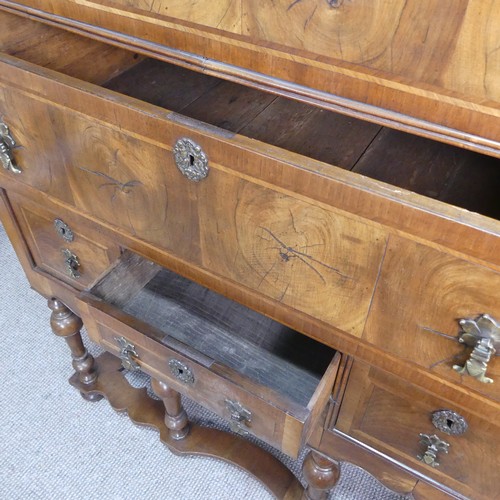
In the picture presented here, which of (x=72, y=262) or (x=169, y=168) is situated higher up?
(x=169, y=168)

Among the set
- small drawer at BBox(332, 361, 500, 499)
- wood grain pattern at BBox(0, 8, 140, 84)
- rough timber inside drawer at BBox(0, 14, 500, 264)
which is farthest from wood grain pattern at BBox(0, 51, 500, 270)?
small drawer at BBox(332, 361, 500, 499)

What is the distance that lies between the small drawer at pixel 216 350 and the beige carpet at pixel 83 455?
11.7 inches

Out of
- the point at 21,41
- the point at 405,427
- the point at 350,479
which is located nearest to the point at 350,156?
the point at 405,427

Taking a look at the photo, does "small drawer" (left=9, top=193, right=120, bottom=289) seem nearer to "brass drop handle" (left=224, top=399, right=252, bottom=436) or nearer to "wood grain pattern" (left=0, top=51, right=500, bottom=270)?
"wood grain pattern" (left=0, top=51, right=500, bottom=270)

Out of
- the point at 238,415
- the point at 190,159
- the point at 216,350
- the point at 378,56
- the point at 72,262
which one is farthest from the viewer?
the point at 72,262

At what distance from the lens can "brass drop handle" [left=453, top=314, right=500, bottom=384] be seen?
0.42m

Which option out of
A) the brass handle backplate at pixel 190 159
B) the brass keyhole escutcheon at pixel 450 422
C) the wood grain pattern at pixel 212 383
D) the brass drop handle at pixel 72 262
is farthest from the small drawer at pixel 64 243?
the brass keyhole escutcheon at pixel 450 422

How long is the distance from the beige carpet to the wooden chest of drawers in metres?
0.18

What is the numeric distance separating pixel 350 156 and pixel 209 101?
204 millimetres

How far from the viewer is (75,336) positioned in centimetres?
87

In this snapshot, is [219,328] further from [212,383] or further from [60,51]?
[60,51]

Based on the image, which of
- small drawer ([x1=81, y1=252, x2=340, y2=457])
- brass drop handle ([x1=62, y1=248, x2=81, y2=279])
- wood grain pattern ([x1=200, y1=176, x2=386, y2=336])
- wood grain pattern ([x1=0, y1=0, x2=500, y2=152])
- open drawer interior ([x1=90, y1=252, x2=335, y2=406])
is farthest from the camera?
brass drop handle ([x1=62, y1=248, x2=81, y2=279])

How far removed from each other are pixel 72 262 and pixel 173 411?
0.91ft

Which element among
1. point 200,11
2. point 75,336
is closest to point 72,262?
point 75,336
